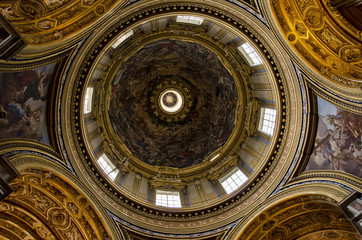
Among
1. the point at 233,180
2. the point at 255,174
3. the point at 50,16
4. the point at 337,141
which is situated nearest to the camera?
the point at 50,16

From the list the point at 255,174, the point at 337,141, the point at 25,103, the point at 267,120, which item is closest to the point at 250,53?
the point at 267,120

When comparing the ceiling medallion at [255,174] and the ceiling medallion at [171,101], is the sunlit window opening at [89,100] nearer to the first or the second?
the ceiling medallion at [255,174]

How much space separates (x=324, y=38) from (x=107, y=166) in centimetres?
1457

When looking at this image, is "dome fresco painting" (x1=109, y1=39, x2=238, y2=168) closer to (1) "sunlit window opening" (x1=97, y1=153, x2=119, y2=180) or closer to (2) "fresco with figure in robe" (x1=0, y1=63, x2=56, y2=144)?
(1) "sunlit window opening" (x1=97, y1=153, x2=119, y2=180)

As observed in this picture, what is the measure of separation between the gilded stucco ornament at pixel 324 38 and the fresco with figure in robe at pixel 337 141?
1.29 metres

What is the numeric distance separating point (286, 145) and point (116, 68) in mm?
13033

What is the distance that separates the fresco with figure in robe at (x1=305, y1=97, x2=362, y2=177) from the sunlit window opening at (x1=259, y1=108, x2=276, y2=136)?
3723 millimetres

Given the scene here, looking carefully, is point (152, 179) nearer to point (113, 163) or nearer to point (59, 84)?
point (113, 163)

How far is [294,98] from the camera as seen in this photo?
542 inches

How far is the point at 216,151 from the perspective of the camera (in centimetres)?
2075

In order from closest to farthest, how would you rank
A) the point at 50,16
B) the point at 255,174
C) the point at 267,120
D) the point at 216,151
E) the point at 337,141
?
1. the point at 50,16
2. the point at 337,141
3. the point at 255,174
4. the point at 267,120
5. the point at 216,151

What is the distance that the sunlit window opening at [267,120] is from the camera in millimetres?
16425

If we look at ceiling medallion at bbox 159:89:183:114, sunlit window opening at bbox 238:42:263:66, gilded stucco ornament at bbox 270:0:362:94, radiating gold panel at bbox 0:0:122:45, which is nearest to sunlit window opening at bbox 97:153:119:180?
radiating gold panel at bbox 0:0:122:45

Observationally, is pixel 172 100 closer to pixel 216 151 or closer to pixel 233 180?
pixel 216 151
